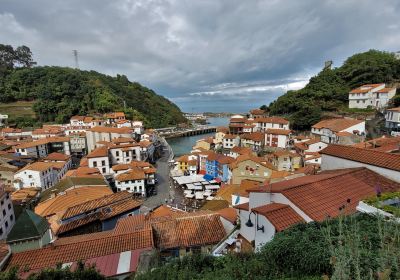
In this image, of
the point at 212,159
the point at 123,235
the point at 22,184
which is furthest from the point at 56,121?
the point at 123,235

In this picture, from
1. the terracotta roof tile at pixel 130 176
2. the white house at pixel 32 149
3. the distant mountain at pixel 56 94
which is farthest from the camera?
the distant mountain at pixel 56 94

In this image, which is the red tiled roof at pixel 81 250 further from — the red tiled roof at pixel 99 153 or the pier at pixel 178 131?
the pier at pixel 178 131

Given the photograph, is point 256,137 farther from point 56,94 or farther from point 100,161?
point 56,94

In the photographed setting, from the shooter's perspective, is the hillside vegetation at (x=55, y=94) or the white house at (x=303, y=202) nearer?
the white house at (x=303, y=202)

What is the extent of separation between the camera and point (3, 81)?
70.3m

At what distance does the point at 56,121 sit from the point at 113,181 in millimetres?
44680

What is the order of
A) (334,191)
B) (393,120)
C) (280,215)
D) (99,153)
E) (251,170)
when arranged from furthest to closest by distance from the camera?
(99,153), (393,120), (251,170), (334,191), (280,215)

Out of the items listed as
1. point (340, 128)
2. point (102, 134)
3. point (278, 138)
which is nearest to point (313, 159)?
point (340, 128)

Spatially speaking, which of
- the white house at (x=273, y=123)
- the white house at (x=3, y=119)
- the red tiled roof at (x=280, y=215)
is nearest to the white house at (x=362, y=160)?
the red tiled roof at (x=280, y=215)

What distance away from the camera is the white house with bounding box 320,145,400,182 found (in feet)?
29.4

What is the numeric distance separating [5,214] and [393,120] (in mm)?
44991

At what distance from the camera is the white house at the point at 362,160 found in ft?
29.4

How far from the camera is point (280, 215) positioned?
734cm

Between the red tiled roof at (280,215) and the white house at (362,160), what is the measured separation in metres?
4.92
